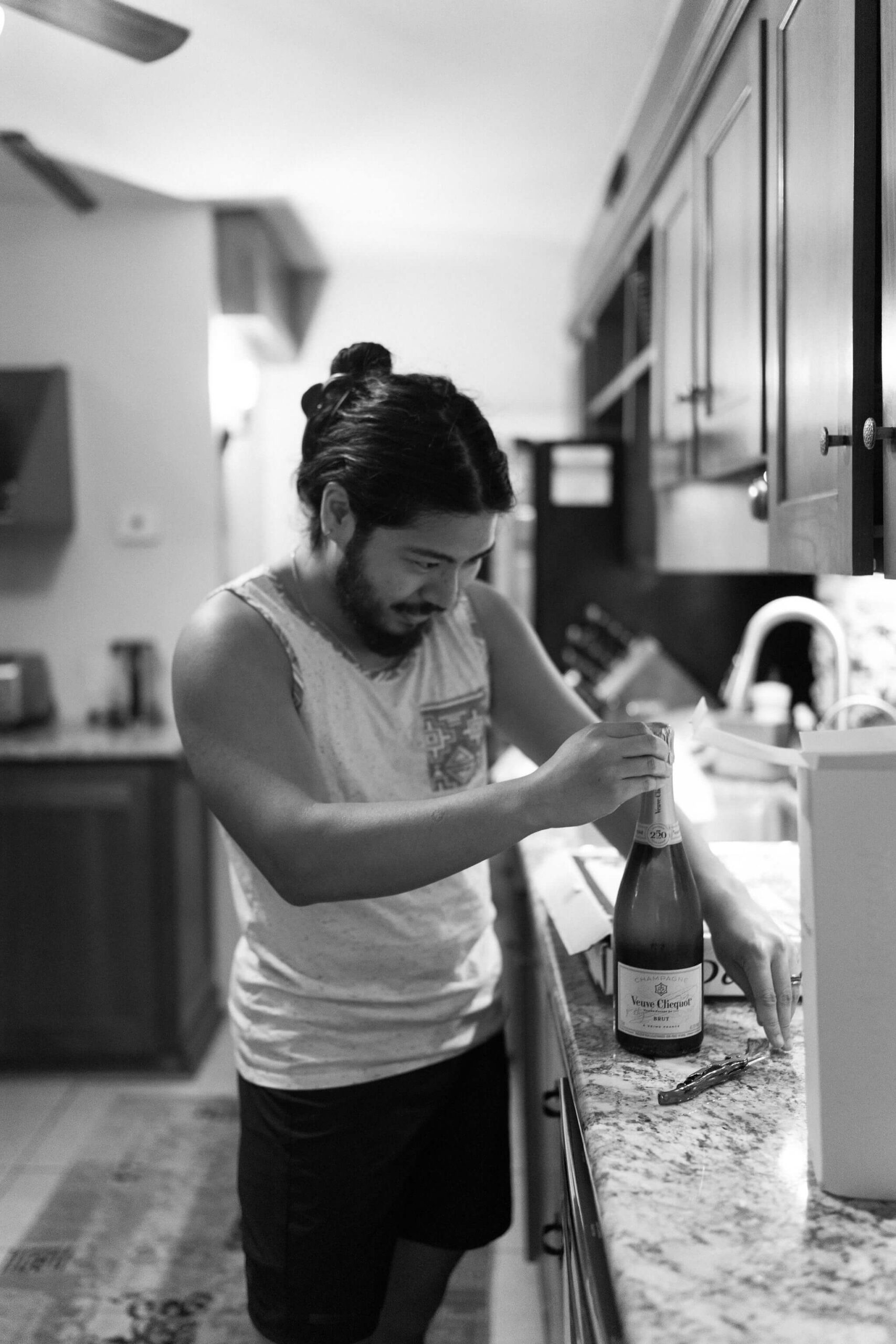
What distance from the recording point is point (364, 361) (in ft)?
4.37

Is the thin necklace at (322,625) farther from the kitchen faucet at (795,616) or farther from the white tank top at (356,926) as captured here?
the kitchen faucet at (795,616)

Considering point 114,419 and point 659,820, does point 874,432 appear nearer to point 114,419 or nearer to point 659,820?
point 659,820

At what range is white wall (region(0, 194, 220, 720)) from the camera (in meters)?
3.51

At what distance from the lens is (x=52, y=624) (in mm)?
3623

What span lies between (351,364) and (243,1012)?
0.75 metres

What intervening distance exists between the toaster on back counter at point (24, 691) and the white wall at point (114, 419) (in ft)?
0.21

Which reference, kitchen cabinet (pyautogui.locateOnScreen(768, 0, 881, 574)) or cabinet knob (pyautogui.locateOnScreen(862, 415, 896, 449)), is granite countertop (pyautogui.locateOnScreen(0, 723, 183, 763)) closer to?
kitchen cabinet (pyautogui.locateOnScreen(768, 0, 881, 574))

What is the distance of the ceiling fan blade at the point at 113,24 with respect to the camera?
1793mm

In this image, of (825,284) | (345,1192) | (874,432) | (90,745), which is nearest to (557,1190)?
(345,1192)

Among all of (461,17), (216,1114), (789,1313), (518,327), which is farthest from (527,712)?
(518,327)

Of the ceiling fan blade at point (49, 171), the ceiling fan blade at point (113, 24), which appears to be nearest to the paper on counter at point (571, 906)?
the ceiling fan blade at point (113, 24)

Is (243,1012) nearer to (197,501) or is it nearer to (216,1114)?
(216,1114)

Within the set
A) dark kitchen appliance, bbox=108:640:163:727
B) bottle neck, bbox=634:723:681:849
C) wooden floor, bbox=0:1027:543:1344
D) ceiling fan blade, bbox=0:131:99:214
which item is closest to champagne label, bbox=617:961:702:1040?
bottle neck, bbox=634:723:681:849

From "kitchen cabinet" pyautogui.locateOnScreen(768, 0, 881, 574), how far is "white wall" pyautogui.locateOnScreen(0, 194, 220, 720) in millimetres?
2466
